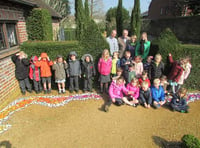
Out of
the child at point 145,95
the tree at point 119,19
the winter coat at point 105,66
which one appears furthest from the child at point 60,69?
the tree at point 119,19

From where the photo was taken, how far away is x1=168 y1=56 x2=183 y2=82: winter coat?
197 inches

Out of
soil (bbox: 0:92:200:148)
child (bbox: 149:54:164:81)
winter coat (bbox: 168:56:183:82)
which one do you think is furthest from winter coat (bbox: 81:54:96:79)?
winter coat (bbox: 168:56:183:82)

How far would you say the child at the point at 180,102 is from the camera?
4.38 metres

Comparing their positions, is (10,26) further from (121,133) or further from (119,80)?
(121,133)

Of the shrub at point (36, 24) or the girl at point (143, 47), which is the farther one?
the shrub at point (36, 24)

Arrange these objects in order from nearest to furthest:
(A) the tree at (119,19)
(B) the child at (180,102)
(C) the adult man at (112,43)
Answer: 1. (B) the child at (180,102)
2. (C) the adult man at (112,43)
3. (A) the tree at (119,19)

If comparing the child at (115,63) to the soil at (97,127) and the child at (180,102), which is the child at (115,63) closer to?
the soil at (97,127)

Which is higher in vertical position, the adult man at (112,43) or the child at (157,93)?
the adult man at (112,43)

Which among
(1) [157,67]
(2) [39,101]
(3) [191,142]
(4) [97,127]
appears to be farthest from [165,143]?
(2) [39,101]

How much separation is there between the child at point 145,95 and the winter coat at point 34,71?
3.77 m

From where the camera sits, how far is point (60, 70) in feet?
17.4

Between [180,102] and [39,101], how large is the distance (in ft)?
15.4

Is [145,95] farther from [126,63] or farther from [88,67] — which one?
[88,67]

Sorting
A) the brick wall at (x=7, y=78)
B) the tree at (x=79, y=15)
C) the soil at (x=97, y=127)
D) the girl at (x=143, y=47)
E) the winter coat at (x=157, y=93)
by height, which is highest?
the tree at (x=79, y=15)
